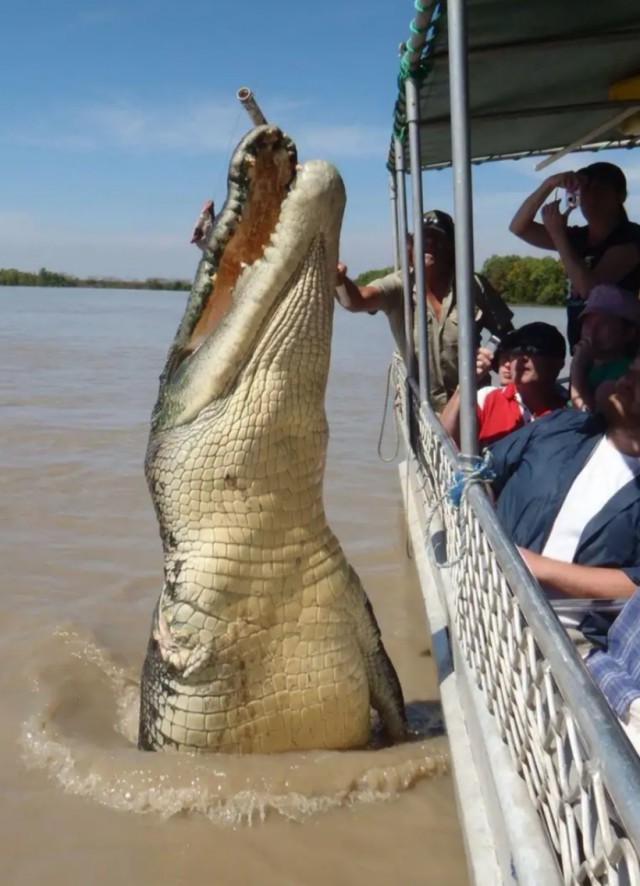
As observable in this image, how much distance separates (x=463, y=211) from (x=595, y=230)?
6.21 feet

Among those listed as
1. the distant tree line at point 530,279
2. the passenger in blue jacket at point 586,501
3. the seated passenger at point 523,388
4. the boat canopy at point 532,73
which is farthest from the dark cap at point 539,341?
the distant tree line at point 530,279

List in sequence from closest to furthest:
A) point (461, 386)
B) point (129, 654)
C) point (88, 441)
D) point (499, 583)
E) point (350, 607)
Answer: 1. point (499, 583)
2. point (461, 386)
3. point (350, 607)
4. point (129, 654)
5. point (88, 441)

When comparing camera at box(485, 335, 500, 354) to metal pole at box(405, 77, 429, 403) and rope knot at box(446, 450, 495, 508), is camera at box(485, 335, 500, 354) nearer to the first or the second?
metal pole at box(405, 77, 429, 403)

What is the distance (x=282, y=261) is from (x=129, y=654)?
2.39 metres

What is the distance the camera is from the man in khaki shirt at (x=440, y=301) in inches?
176

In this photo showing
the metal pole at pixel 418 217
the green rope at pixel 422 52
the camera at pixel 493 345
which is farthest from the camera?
the camera at pixel 493 345

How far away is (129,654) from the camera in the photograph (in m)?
4.05

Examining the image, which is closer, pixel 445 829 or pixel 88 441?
pixel 445 829

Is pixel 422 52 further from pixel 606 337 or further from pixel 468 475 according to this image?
pixel 468 475

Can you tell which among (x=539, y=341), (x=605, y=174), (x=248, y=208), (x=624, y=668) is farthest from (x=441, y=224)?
(x=624, y=668)

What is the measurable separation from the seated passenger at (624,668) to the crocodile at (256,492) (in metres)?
0.80

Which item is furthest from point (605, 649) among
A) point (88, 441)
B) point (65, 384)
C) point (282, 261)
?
point (65, 384)

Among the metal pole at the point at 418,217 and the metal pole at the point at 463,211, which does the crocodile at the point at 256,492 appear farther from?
the metal pole at the point at 418,217

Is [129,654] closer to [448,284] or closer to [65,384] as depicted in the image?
[448,284]
